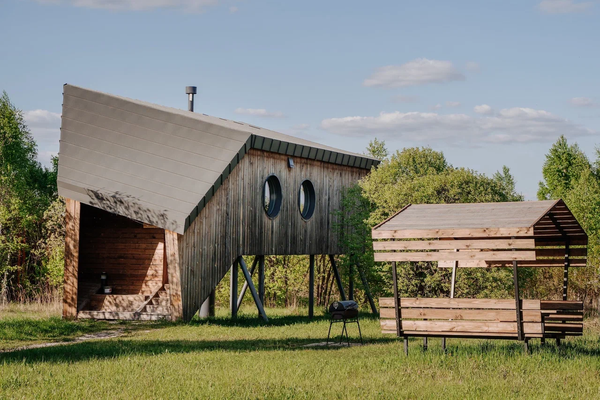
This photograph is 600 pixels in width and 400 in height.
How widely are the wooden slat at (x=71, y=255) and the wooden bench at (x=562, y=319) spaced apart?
11.3 meters

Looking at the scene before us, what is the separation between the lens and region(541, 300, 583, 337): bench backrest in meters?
12.4

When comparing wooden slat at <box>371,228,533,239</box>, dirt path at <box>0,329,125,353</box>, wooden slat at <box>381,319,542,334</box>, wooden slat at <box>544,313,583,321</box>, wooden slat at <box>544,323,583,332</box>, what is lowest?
dirt path at <box>0,329,125,353</box>

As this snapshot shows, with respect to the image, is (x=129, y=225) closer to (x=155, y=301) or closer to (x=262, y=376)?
(x=155, y=301)

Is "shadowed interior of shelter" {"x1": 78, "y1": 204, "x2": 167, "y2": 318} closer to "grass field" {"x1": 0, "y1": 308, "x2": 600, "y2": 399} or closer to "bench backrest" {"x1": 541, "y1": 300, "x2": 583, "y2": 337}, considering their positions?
"grass field" {"x1": 0, "y1": 308, "x2": 600, "y2": 399}

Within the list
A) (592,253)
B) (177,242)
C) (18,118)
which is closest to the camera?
(177,242)

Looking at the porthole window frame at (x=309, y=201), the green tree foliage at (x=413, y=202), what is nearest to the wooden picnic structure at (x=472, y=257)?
the green tree foliage at (x=413, y=202)

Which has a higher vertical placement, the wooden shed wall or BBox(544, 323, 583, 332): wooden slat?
the wooden shed wall

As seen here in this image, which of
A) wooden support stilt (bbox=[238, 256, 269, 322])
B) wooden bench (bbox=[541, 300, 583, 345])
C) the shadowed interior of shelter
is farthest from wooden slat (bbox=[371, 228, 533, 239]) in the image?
the shadowed interior of shelter

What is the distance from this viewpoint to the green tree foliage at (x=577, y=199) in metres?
25.2

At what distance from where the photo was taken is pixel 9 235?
28.5 meters

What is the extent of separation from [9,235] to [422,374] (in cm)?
2245

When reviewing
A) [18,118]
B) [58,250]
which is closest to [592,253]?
[58,250]

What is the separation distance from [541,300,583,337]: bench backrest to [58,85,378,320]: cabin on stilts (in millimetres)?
8329

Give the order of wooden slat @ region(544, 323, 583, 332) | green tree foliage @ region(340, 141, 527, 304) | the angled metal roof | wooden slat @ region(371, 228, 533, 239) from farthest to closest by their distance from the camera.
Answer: green tree foliage @ region(340, 141, 527, 304), the angled metal roof, wooden slat @ region(544, 323, 583, 332), wooden slat @ region(371, 228, 533, 239)
